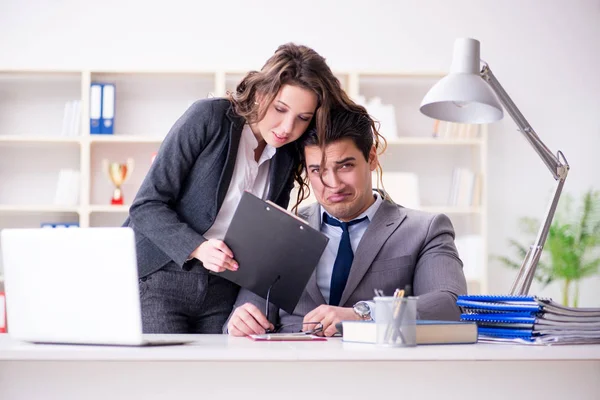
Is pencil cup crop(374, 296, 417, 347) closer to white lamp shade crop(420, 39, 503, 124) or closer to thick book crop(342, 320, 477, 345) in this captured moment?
thick book crop(342, 320, 477, 345)

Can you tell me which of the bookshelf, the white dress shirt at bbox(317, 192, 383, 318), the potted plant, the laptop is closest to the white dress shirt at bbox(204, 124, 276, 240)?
the white dress shirt at bbox(317, 192, 383, 318)

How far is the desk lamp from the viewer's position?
1.87 meters

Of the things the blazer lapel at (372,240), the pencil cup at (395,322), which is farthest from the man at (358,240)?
the pencil cup at (395,322)

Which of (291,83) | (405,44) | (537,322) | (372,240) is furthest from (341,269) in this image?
(405,44)

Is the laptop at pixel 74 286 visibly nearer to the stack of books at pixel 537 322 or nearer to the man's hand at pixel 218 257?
the man's hand at pixel 218 257

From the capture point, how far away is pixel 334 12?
5270 mm

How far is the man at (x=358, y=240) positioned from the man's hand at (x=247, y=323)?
17 centimetres

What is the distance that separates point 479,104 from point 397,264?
0.47 metres

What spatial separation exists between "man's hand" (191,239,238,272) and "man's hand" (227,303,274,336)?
0.12 meters

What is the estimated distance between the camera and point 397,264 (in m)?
2.12

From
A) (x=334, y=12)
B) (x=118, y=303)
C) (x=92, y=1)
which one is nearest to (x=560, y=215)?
(x=334, y=12)

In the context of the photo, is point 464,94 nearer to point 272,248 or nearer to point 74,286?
point 272,248

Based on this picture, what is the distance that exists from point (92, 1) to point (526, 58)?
2.92 meters

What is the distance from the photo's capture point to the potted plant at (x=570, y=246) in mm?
4973
